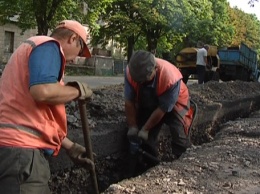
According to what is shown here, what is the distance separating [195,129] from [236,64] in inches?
623

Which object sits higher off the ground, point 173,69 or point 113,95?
point 173,69

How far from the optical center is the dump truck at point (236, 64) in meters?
22.8

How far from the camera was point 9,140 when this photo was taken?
268 centimetres

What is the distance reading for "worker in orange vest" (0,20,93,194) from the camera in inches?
103

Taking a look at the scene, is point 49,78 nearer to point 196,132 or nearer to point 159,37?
point 196,132

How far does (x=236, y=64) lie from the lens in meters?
22.8

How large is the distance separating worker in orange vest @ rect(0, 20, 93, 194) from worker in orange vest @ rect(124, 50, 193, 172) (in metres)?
2.07

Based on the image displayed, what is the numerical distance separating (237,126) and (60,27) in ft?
17.9

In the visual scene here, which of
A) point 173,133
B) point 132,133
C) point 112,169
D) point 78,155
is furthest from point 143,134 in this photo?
point 78,155

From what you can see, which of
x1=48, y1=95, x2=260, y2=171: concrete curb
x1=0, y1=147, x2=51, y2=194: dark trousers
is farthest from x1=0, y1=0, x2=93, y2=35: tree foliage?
x1=0, y1=147, x2=51, y2=194: dark trousers

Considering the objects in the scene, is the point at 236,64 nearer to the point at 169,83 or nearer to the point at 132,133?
the point at 132,133

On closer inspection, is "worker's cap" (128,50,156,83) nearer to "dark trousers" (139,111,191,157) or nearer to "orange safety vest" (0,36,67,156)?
"dark trousers" (139,111,191,157)

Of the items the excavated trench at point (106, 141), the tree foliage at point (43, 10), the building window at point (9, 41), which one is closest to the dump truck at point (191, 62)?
the tree foliage at point (43, 10)

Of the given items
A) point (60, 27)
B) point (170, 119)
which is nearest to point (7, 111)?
point (60, 27)
